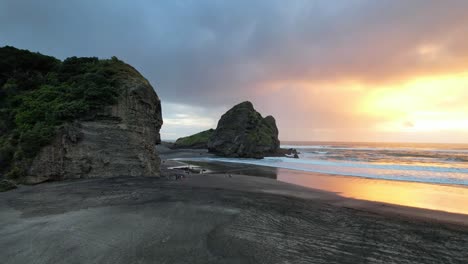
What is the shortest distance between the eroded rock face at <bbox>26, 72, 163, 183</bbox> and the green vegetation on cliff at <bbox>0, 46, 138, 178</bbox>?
1.99 feet

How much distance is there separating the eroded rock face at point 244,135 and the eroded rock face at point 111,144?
3354cm

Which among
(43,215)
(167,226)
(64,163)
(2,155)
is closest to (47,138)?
(64,163)

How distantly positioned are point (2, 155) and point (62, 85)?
21.2 ft

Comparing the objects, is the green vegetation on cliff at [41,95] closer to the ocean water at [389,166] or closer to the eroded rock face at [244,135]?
the ocean water at [389,166]

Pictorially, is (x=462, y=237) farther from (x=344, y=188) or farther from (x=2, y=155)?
(x=2, y=155)

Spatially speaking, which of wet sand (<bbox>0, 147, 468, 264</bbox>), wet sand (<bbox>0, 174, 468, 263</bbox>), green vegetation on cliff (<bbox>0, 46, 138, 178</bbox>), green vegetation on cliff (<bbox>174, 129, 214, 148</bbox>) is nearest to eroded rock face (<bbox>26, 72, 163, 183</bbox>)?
green vegetation on cliff (<bbox>0, 46, 138, 178</bbox>)

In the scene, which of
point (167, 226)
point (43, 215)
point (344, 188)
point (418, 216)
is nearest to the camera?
point (167, 226)

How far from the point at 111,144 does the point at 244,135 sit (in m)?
38.0

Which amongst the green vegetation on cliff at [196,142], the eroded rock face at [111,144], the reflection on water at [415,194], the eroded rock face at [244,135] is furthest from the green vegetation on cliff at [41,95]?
the green vegetation on cliff at [196,142]

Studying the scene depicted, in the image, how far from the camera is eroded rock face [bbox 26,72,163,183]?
14156mm

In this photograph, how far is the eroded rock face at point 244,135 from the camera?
5133 cm

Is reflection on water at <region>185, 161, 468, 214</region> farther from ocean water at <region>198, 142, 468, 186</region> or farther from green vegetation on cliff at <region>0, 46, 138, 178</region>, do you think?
green vegetation on cliff at <region>0, 46, 138, 178</region>

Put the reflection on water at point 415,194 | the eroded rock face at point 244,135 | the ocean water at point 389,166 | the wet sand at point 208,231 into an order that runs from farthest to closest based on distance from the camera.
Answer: the eroded rock face at point 244,135 → the ocean water at point 389,166 → the reflection on water at point 415,194 → the wet sand at point 208,231

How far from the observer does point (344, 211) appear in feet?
33.6
